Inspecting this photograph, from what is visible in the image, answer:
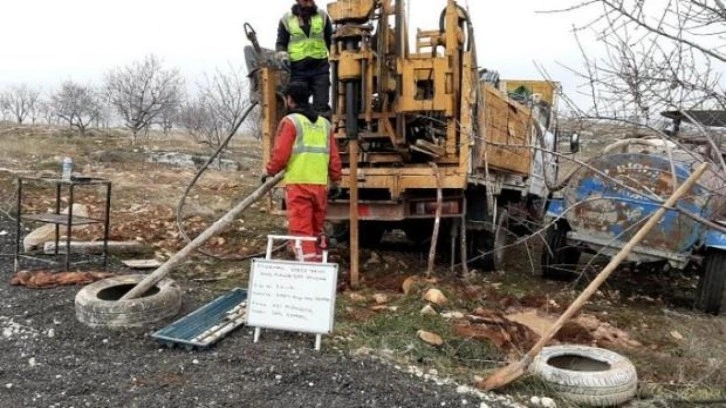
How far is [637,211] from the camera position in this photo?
5.82 metres

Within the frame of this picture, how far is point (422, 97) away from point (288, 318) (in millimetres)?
2813

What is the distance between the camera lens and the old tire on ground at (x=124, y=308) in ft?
14.5

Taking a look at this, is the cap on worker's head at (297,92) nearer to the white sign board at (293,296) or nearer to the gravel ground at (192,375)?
the white sign board at (293,296)

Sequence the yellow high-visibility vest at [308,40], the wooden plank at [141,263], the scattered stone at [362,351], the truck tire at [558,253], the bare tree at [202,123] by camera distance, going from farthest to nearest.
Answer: the bare tree at [202,123], the truck tire at [558,253], the wooden plank at [141,263], the yellow high-visibility vest at [308,40], the scattered stone at [362,351]

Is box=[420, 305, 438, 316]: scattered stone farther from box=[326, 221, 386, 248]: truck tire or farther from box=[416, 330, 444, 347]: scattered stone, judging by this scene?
box=[326, 221, 386, 248]: truck tire

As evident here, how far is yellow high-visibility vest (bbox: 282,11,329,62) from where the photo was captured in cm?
621

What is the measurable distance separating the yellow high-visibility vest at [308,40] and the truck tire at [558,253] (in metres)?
2.93

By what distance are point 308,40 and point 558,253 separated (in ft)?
10.9

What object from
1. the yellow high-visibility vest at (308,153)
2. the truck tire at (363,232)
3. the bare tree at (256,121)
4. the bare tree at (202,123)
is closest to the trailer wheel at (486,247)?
the truck tire at (363,232)

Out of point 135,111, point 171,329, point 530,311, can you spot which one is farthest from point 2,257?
point 135,111

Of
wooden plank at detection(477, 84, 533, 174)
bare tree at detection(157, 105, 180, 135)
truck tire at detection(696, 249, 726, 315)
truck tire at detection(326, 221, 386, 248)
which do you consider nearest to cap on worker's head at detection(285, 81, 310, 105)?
wooden plank at detection(477, 84, 533, 174)

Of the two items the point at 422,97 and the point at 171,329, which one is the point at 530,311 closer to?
the point at 422,97

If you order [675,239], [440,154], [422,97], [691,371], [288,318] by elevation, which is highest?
[422,97]

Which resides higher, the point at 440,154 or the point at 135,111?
the point at 135,111
